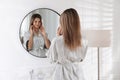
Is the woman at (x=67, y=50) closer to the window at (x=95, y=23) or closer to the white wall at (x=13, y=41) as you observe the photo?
the white wall at (x=13, y=41)

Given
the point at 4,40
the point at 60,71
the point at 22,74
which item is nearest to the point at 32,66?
the point at 22,74

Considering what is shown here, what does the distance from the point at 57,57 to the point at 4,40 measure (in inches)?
47.6

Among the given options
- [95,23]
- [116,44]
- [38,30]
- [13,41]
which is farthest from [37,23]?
[116,44]

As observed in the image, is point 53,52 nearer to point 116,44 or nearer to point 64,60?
point 64,60

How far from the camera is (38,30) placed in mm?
3764

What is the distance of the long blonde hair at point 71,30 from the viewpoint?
266cm

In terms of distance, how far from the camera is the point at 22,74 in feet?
12.1

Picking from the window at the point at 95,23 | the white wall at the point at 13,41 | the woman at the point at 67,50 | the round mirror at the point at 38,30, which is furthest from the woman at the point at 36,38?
the woman at the point at 67,50

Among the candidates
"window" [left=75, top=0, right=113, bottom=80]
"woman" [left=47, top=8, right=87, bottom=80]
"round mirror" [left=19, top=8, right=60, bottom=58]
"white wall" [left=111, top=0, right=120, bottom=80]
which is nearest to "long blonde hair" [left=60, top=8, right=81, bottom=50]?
"woman" [left=47, top=8, right=87, bottom=80]

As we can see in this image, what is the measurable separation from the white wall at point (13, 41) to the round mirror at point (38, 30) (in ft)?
0.23

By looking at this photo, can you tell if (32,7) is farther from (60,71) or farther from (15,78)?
(60,71)

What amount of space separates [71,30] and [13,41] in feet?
4.11

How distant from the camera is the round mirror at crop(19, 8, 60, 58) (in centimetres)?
370

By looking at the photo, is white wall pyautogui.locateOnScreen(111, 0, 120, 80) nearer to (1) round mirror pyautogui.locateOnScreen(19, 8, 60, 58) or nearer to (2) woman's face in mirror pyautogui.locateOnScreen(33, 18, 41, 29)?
(1) round mirror pyautogui.locateOnScreen(19, 8, 60, 58)
